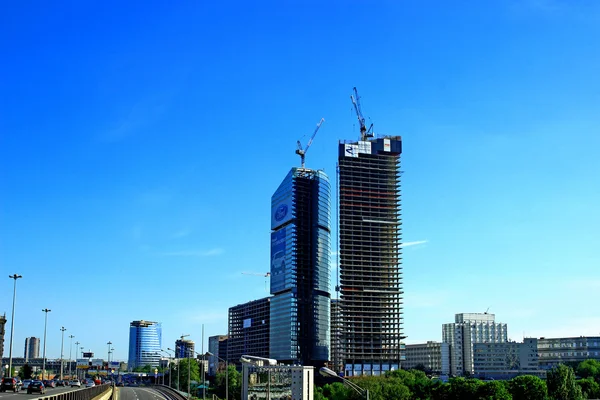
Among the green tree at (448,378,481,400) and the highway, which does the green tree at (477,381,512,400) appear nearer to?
the green tree at (448,378,481,400)

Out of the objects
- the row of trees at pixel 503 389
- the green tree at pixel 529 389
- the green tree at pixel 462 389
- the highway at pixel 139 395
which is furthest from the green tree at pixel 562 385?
the highway at pixel 139 395

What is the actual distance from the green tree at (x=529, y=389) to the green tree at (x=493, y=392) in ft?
8.34

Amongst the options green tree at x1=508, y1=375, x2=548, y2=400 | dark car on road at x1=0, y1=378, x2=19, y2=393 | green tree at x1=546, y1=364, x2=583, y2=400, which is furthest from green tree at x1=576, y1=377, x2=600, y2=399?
dark car on road at x1=0, y1=378, x2=19, y2=393

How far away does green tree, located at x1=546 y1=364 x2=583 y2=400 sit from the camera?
507 ft

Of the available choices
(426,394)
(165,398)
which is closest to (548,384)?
(426,394)

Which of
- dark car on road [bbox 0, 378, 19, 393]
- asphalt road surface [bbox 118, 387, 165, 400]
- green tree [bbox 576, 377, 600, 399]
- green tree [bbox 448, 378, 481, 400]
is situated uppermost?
dark car on road [bbox 0, 378, 19, 393]

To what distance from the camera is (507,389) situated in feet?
523

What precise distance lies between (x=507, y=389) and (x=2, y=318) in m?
140

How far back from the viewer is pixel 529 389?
15412 centimetres

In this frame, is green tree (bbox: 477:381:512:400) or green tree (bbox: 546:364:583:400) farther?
green tree (bbox: 546:364:583:400)

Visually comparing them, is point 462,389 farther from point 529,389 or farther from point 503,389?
point 529,389

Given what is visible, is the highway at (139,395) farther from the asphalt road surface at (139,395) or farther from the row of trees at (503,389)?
the row of trees at (503,389)

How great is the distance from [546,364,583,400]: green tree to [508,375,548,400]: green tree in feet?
8.28

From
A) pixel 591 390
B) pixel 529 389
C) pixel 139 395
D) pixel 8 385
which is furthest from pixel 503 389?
pixel 8 385
